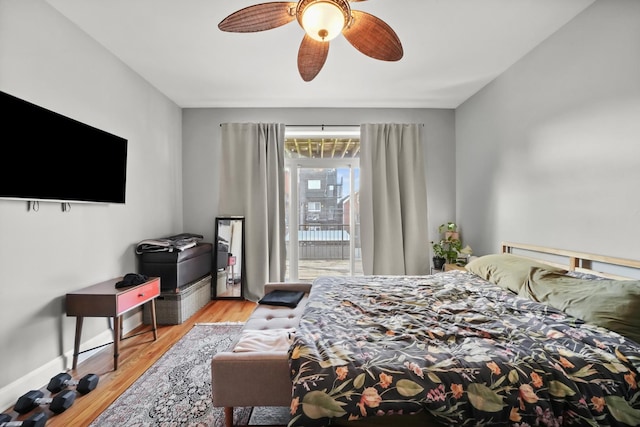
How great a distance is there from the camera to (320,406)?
1.20 metres

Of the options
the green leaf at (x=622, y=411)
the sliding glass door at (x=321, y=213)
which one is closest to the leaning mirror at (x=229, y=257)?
the sliding glass door at (x=321, y=213)

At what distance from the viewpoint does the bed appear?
1.19 metres

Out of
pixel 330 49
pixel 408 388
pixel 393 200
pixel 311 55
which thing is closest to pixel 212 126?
pixel 330 49

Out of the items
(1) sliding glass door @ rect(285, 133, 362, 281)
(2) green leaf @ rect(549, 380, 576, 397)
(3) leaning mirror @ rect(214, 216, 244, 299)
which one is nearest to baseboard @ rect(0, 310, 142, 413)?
(3) leaning mirror @ rect(214, 216, 244, 299)

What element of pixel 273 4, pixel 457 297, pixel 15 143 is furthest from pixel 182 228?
pixel 457 297

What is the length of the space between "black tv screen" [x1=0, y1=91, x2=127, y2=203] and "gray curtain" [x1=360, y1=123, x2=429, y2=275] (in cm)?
302

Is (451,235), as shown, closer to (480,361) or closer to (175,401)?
(480,361)

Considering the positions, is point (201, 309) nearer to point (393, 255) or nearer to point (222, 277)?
point (222, 277)

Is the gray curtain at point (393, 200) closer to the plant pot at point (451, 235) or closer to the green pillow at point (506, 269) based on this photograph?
the plant pot at point (451, 235)

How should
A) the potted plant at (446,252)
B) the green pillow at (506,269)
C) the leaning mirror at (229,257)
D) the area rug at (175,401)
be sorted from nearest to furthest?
1. the area rug at (175,401)
2. the green pillow at (506,269)
3. the potted plant at (446,252)
4. the leaning mirror at (229,257)

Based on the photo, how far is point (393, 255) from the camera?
165 inches

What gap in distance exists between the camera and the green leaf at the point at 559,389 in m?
1.19

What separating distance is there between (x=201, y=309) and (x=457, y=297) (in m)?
3.06

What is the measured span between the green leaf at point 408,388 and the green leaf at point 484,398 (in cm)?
21
